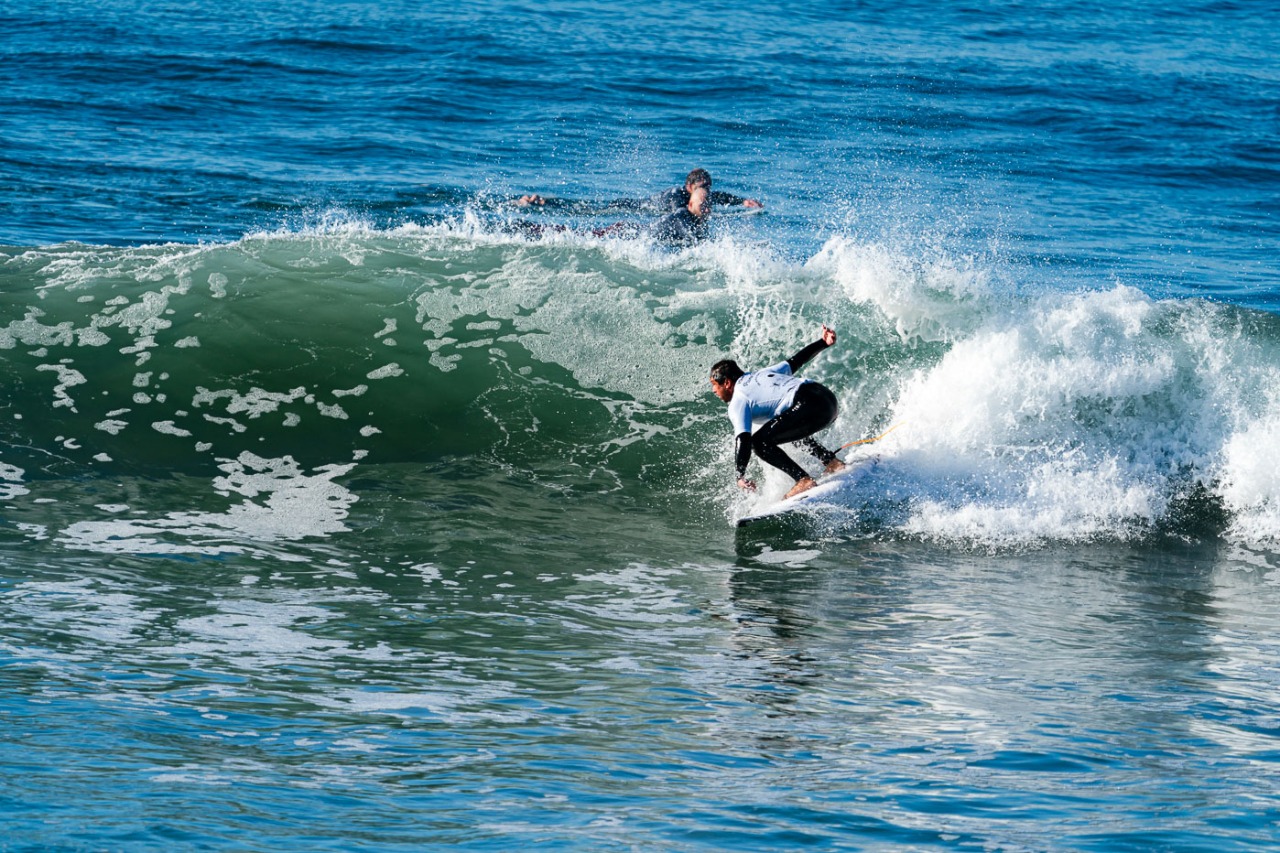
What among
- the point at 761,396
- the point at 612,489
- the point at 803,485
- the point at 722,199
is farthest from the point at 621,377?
the point at 722,199

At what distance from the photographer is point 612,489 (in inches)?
396

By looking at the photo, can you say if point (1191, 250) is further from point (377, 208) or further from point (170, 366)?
point (170, 366)

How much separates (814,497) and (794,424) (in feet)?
1.76

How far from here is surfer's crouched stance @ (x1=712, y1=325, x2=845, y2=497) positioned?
8.86 m

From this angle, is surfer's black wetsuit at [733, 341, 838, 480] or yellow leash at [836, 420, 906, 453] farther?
yellow leash at [836, 420, 906, 453]

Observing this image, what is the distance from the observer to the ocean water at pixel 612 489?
15.2 ft

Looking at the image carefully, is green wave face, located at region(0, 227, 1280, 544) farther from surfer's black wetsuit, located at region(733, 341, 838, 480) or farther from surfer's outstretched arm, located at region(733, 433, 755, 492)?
surfer's outstretched arm, located at region(733, 433, 755, 492)

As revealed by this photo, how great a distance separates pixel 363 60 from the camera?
83.8 feet

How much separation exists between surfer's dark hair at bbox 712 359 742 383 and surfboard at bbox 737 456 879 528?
93 centimetres

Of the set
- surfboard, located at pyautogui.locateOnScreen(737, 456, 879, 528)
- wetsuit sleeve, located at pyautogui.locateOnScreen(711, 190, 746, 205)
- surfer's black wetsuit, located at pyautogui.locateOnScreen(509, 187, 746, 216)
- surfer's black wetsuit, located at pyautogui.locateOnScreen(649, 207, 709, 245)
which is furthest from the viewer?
wetsuit sleeve, located at pyautogui.locateOnScreen(711, 190, 746, 205)

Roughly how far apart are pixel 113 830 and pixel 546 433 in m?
6.91

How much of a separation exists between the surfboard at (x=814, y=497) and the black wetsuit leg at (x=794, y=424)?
8.1 inches

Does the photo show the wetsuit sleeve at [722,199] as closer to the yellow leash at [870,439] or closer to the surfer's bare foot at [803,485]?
the yellow leash at [870,439]

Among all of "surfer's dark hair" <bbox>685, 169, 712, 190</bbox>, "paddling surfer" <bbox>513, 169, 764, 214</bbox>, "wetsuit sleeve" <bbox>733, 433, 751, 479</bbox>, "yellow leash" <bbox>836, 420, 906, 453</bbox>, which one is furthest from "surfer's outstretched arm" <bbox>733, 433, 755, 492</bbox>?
"surfer's dark hair" <bbox>685, 169, 712, 190</bbox>
